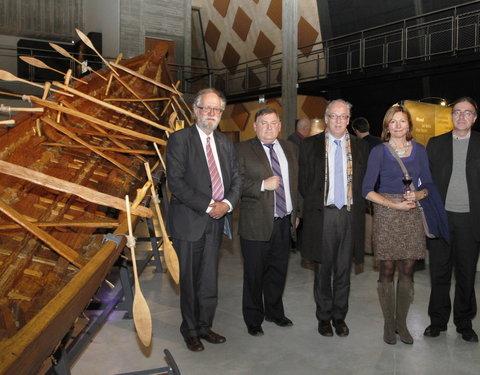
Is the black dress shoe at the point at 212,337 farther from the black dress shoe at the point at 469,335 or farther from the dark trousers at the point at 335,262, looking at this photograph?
the black dress shoe at the point at 469,335

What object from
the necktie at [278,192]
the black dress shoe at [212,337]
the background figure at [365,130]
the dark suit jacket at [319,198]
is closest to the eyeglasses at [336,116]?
the dark suit jacket at [319,198]

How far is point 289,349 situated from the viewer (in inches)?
105

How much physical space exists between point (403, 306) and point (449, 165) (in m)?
0.79

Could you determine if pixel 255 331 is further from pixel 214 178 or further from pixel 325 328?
pixel 214 178

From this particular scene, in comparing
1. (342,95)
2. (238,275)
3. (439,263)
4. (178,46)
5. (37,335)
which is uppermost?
(178,46)

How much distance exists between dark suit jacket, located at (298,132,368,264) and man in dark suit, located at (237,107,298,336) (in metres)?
0.12

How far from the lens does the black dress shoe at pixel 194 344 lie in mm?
2619

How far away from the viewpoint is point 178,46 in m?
12.7

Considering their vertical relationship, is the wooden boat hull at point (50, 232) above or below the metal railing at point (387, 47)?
below

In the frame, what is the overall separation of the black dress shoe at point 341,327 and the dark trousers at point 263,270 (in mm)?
358

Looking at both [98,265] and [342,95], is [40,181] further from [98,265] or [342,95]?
[342,95]

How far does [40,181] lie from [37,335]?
65cm

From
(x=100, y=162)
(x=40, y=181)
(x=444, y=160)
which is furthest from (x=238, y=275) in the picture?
(x=40, y=181)

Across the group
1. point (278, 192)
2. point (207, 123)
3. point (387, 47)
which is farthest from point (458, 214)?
point (387, 47)
